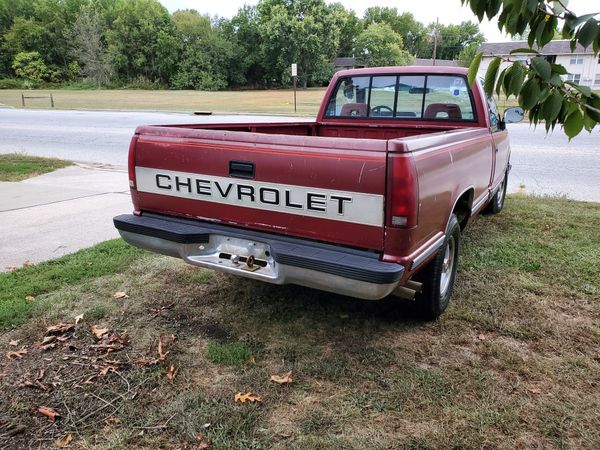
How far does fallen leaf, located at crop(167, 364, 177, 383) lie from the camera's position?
2.94 metres

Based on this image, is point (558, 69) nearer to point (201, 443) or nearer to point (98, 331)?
point (201, 443)

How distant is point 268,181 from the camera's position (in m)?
3.05

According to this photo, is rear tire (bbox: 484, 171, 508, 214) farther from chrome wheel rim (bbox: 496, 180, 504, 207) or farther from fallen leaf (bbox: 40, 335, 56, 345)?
fallen leaf (bbox: 40, 335, 56, 345)

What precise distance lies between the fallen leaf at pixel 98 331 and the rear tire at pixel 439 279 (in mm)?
2270

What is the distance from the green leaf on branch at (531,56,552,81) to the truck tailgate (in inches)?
48.7

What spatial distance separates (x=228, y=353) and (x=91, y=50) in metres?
70.2

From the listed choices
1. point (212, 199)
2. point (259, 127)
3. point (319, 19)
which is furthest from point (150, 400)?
point (319, 19)

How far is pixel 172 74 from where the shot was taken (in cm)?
6438

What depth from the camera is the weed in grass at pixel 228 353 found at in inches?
123

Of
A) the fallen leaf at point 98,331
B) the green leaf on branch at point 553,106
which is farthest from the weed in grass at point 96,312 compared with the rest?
the green leaf on branch at point 553,106

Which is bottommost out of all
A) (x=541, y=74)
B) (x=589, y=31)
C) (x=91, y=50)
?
(x=541, y=74)

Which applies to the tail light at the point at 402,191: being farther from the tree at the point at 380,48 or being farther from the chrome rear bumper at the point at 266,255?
the tree at the point at 380,48

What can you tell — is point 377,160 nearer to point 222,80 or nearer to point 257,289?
point 257,289

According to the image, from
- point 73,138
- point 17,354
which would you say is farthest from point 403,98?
point 73,138
